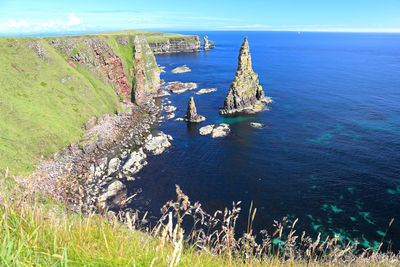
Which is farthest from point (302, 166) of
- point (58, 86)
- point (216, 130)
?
point (58, 86)

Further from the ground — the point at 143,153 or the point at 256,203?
the point at 143,153

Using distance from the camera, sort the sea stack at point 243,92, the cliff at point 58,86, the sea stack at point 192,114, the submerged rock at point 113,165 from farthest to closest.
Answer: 1. the sea stack at point 243,92
2. the sea stack at point 192,114
3. the submerged rock at point 113,165
4. the cliff at point 58,86

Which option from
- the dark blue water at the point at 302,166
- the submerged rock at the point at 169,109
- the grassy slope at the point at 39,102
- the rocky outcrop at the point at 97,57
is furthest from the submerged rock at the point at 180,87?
the grassy slope at the point at 39,102

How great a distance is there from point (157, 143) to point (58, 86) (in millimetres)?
36942

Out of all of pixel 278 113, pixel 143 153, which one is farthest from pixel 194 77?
pixel 143 153

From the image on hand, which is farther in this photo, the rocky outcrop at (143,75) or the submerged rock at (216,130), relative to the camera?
the rocky outcrop at (143,75)

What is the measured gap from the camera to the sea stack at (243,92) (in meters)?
81.1

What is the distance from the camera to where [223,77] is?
443 feet

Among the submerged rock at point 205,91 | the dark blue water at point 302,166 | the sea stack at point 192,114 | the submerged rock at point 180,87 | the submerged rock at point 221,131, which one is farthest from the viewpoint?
the submerged rock at point 180,87

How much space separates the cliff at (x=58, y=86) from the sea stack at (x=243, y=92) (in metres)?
39.2

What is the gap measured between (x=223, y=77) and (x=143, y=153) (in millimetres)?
94907

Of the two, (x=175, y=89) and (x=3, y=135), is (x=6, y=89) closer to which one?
(x=3, y=135)

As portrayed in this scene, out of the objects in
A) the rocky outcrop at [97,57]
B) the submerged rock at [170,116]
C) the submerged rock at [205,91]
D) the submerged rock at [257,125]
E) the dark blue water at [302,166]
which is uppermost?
the rocky outcrop at [97,57]

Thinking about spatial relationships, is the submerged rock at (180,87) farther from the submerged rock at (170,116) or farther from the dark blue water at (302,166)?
the submerged rock at (170,116)
